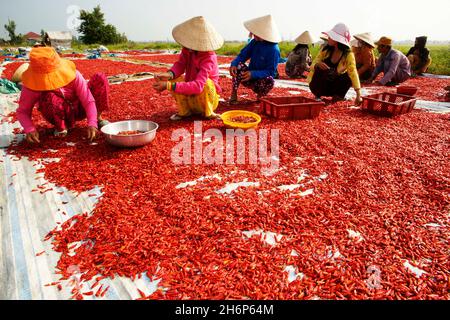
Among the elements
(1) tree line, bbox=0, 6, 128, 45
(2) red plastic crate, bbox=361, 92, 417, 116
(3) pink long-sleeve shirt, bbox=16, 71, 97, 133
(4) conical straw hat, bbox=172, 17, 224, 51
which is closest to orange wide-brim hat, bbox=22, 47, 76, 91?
(3) pink long-sleeve shirt, bbox=16, 71, 97, 133

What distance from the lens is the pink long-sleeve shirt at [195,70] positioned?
4164 millimetres

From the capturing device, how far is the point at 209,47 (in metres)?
4.09

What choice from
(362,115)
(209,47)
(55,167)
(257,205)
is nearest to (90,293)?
(257,205)

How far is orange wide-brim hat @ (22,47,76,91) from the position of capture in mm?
3004

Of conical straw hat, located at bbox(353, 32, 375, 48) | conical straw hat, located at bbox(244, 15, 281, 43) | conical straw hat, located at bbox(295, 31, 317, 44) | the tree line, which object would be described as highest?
the tree line

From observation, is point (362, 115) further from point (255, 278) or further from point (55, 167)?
point (55, 167)

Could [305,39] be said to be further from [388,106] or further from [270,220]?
[270,220]

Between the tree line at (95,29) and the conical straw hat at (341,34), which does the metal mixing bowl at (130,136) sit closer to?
the conical straw hat at (341,34)

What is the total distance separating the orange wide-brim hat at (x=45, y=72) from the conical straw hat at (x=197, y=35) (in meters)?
1.76

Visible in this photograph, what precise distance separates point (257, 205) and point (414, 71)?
11979 mm

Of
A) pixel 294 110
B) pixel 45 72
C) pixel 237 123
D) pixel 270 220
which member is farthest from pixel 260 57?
pixel 270 220

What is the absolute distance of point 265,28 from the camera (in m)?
5.22

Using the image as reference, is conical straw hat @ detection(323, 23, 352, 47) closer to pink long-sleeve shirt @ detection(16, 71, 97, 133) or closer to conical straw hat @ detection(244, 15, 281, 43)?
conical straw hat @ detection(244, 15, 281, 43)

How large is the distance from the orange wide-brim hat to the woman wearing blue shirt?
354 centimetres
